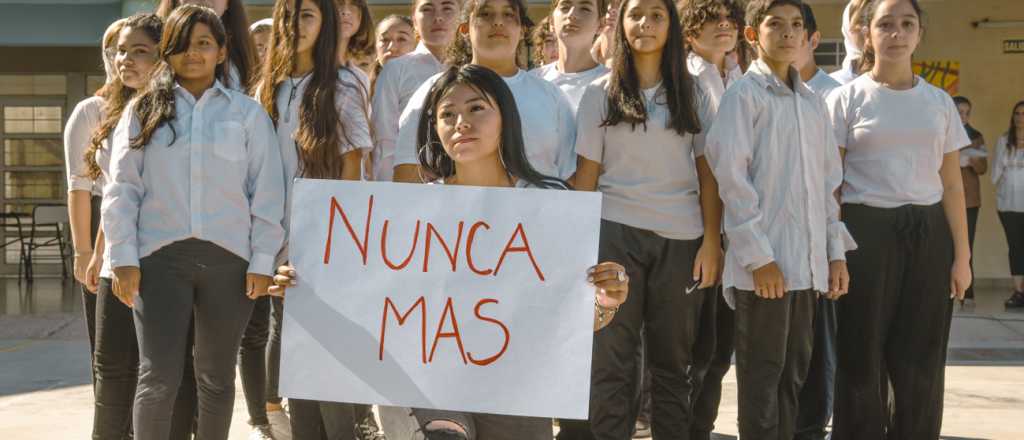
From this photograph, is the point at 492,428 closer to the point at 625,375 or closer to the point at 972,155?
the point at 625,375

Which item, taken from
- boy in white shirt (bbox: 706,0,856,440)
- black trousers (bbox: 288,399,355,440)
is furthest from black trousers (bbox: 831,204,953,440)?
black trousers (bbox: 288,399,355,440)

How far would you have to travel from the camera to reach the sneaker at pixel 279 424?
16.9 ft

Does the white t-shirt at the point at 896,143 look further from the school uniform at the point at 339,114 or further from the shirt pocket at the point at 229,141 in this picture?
the shirt pocket at the point at 229,141

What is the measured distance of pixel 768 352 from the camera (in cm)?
409

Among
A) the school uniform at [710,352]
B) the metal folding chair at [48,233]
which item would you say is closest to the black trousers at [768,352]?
the school uniform at [710,352]

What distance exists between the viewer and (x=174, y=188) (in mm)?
3840

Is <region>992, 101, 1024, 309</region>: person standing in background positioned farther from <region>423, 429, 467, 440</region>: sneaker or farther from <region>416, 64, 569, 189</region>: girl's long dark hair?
<region>423, 429, 467, 440</region>: sneaker

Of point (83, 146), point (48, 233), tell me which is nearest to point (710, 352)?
point (83, 146)

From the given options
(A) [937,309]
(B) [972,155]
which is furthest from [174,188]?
(B) [972,155]

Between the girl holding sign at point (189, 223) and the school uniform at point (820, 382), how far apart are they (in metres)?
2.30

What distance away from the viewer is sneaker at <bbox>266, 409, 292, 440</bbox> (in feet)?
16.9

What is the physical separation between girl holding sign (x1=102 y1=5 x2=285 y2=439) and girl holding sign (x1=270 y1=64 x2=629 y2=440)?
0.73m

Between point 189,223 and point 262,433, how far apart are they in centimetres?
156

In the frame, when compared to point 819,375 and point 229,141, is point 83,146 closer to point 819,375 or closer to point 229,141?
point 229,141
